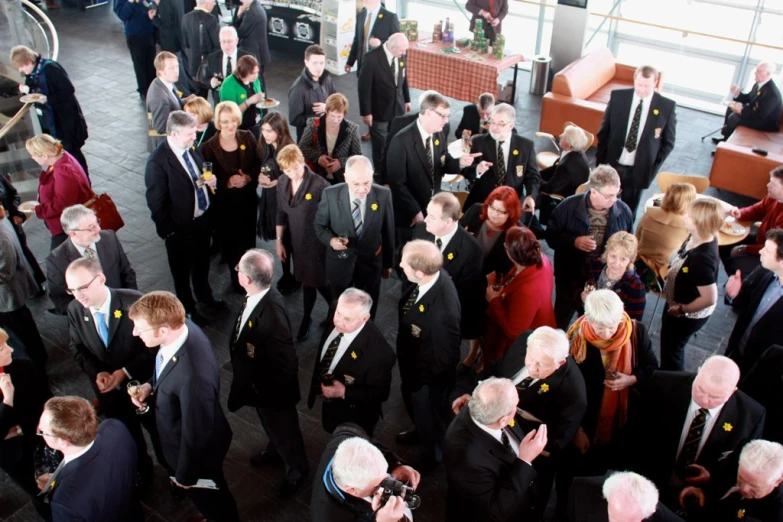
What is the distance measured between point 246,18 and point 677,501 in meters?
7.46

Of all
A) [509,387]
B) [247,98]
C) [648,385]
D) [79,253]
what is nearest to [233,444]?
[79,253]

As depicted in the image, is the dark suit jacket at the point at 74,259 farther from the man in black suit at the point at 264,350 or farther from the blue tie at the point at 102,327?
the man in black suit at the point at 264,350

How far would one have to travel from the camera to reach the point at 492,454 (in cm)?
306

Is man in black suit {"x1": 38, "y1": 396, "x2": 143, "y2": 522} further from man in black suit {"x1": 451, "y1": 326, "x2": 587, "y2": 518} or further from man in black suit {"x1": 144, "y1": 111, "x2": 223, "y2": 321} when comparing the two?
man in black suit {"x1": 144, "y1": 111, "x2": 223, "y2": 321}

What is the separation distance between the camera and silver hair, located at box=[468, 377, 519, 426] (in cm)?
299

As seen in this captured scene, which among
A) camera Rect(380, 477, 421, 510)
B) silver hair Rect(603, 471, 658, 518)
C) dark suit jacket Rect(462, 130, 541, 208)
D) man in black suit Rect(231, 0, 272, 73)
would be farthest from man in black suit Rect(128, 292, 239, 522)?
man in black suit Rect(231, 0, 272, 73)

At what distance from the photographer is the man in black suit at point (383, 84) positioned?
736 cm

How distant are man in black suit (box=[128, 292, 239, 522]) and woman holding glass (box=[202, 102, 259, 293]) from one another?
7.40 feet

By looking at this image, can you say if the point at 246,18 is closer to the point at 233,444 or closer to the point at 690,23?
the point at 233,444

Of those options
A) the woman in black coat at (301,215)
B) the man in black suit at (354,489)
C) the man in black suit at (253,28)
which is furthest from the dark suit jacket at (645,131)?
the man in black suit at (354,489)

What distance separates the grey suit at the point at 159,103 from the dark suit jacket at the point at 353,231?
232 cm

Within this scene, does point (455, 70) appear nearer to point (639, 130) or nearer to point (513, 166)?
point (639, 130)

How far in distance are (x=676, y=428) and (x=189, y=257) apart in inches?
152

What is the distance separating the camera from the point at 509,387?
3.02m
